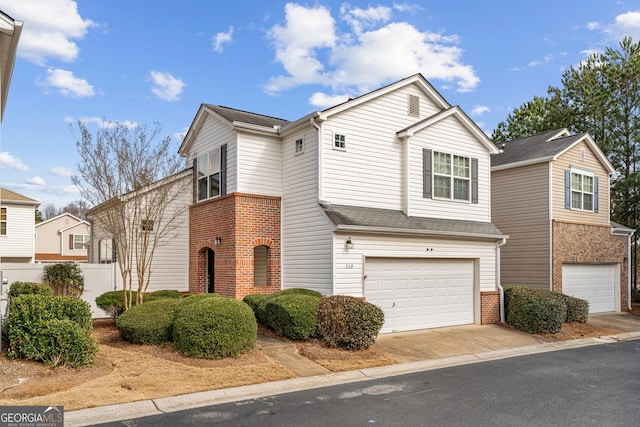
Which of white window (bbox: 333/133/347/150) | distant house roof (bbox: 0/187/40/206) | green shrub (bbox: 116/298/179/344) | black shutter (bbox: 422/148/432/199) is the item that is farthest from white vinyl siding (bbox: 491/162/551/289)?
distant house roof (bbox: 0/187/40/206)

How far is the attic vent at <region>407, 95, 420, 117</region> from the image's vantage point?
16500 millimetres

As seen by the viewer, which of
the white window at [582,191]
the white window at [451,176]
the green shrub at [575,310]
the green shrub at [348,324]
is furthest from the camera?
the white window at [582,191]

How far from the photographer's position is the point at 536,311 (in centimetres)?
1552

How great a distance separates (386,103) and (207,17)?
6.44 m

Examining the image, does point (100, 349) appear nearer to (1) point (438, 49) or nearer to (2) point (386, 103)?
(2) point (386, 103)

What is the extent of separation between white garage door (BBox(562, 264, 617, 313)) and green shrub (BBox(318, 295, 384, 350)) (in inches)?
449

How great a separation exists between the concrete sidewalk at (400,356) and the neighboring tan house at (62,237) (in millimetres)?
35574

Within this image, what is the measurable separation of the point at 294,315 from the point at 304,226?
3590mm

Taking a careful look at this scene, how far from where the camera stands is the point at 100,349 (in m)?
10.5

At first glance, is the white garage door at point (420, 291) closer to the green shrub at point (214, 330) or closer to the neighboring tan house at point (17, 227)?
the green shrub at point (214, 330)

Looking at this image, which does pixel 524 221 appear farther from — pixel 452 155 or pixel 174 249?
pixel 174 249

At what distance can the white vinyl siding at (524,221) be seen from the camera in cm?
1927

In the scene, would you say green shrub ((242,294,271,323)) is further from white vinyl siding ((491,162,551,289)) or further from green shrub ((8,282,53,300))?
white vinyl siding ((491,162,551,289))

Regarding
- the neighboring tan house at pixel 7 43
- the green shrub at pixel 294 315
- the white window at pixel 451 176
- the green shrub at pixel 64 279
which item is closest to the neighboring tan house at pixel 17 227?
the green shrub at pixel 64 279
